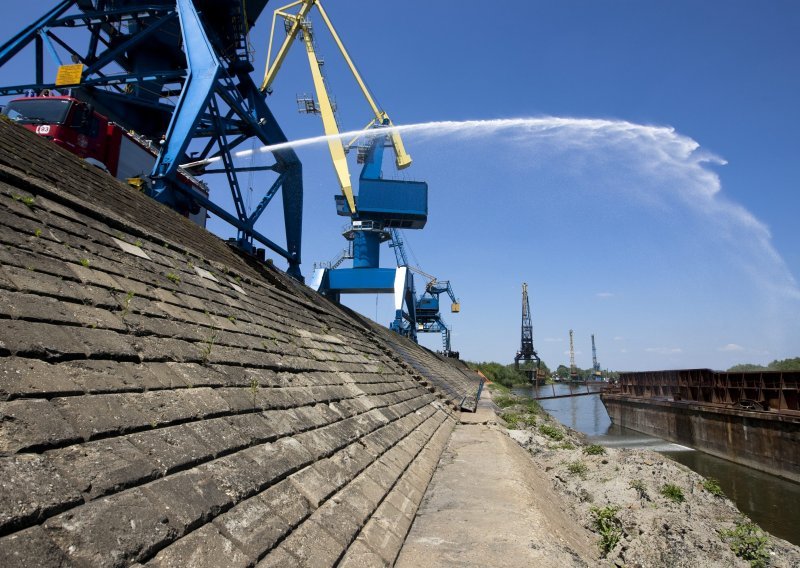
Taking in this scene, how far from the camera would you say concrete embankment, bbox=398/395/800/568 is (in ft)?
10.5

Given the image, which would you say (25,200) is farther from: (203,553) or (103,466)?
(203,553)

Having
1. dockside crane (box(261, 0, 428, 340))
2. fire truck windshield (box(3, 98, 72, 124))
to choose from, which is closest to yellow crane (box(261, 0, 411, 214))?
dockside crane (box(261, 0, 428, 340))

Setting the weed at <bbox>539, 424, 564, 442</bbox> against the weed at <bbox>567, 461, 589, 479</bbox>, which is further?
the weed at <bbox>539, 424, 564, 442</bbox>

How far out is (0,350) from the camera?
181 centimetres

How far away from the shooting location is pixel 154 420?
84.5 inches

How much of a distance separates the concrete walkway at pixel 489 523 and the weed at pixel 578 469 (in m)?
1.05

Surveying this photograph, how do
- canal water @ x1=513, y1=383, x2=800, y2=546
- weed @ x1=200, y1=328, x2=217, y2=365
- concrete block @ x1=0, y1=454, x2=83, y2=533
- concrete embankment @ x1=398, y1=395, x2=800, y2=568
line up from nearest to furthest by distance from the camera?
concrete block @ x1=0, y1=454, x2=83, y2=533 → weed @ x1=200, y1=328, x2=217, y2=365 → concrete embankment @ x1=398, y1=395, x2=800, y2=568 → canal water @ x1=513, y1=383, x2=800, y2=546

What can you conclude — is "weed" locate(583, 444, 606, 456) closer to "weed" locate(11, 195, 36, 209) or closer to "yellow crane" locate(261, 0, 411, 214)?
"weed" locate(11, 195, 36, 209)

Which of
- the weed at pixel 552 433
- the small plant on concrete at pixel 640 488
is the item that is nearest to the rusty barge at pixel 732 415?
the weed at pixel 552 433

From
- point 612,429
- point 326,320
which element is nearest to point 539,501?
point 326,320

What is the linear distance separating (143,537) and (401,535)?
76.3 inches

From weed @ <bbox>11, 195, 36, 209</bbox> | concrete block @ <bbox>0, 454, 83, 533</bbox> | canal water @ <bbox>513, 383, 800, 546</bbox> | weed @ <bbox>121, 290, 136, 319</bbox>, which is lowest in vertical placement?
canal water @ <bbox>513, 383, 800, 546</bbox>

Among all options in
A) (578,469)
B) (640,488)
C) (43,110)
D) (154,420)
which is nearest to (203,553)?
(154,420)

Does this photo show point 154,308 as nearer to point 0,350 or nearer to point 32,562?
point 0,350
